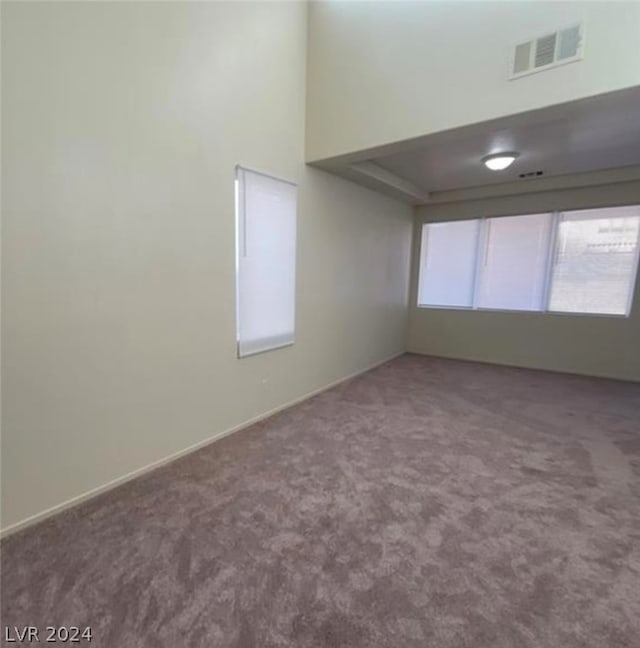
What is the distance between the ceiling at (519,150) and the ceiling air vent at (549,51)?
25cm

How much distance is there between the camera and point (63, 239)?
6.07ft

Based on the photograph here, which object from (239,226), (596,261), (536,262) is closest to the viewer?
(239,226)

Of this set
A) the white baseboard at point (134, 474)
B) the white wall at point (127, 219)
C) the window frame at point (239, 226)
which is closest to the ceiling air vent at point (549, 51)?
the white wall at point (127, 219)

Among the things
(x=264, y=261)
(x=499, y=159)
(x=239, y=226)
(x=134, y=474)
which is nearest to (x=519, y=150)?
(x=499, y=159)

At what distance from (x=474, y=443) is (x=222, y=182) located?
281cm

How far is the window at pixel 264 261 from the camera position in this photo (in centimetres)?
287

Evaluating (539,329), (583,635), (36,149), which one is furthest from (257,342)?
(539,329)

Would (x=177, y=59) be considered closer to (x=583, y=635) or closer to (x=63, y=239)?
(x=63, y=239)

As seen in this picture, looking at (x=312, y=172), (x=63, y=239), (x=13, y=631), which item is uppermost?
(x=312, y=172)

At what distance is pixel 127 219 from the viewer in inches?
83.0

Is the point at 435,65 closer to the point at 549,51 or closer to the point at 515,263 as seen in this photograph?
the point at 549,51

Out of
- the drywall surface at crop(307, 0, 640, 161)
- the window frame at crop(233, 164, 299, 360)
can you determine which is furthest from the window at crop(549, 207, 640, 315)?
the window frame at crop(233, 164, 299, 360)

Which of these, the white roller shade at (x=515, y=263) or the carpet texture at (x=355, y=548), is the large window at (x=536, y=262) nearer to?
the white roller shade at (x=515, y=263)

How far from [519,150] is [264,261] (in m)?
2.88
